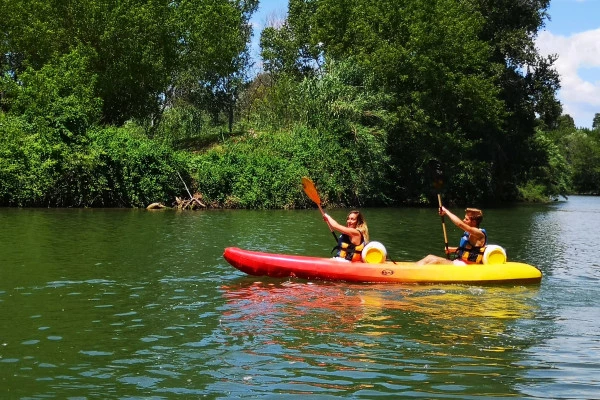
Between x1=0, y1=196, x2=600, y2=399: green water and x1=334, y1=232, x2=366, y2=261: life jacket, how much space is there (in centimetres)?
67

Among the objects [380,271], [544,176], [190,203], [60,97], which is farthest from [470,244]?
[544,176]

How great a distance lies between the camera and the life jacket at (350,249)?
12.5 m

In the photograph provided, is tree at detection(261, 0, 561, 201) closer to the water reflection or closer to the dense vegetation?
the dense vegetation

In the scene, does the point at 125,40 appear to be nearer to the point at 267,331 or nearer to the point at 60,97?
the point at 60,97

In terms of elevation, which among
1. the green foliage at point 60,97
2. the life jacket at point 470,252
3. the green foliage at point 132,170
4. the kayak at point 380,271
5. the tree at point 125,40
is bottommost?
the kayak at point 380,271

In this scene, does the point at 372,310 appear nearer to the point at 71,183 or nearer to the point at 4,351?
the point at 4,351

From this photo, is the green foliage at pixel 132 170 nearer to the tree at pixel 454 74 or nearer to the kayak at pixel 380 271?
the tree at pixel 454 74

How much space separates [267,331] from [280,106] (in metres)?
29.2

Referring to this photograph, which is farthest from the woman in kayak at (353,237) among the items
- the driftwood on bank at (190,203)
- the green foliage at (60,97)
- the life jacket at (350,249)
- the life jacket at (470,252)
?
the green foliage at (60,97)

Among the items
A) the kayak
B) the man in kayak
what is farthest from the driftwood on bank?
the man in kayak

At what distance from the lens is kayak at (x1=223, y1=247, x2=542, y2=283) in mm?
12031

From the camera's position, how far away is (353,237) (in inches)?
493

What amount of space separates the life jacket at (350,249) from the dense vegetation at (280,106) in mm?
18392

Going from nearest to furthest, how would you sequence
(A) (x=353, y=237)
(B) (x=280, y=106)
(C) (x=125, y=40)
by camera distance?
(A) (x=353, y=237) < (C) (x=125, y=40) < (B) (x=280, y=106)
